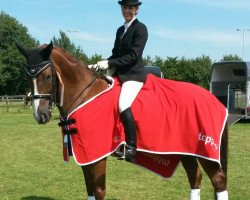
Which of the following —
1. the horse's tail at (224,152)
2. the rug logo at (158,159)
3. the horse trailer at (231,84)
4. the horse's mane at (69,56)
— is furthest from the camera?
the horse trailer at (231,84)

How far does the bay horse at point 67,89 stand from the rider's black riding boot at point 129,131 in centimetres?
31

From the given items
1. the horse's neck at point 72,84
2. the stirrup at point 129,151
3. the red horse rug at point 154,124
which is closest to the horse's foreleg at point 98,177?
the red horse rug at point 154,124

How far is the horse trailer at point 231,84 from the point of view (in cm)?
2191

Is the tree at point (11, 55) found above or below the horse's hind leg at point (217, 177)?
above

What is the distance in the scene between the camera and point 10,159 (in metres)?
11.2

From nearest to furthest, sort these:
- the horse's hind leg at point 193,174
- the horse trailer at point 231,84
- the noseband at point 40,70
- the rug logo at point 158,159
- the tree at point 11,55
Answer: the noseband at point 40,70
the rug logo at point 158,159
the horse's hind leg at point 193,174
the horse trailer at point 231,84
the tree at point 11,55

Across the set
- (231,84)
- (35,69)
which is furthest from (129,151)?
(231,84)

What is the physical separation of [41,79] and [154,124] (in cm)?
145

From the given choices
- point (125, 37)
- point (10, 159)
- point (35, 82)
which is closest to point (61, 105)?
point (35, 82)

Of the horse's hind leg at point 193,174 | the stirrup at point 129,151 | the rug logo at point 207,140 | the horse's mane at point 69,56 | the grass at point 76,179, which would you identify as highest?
the horse's mane at point 69,56

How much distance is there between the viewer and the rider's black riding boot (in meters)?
5.12

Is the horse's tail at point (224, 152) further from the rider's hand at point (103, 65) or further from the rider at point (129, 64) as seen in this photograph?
the rider's hand at point (103, 65)

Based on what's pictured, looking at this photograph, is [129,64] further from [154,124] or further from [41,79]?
[41,79]

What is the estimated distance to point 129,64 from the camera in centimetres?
536
